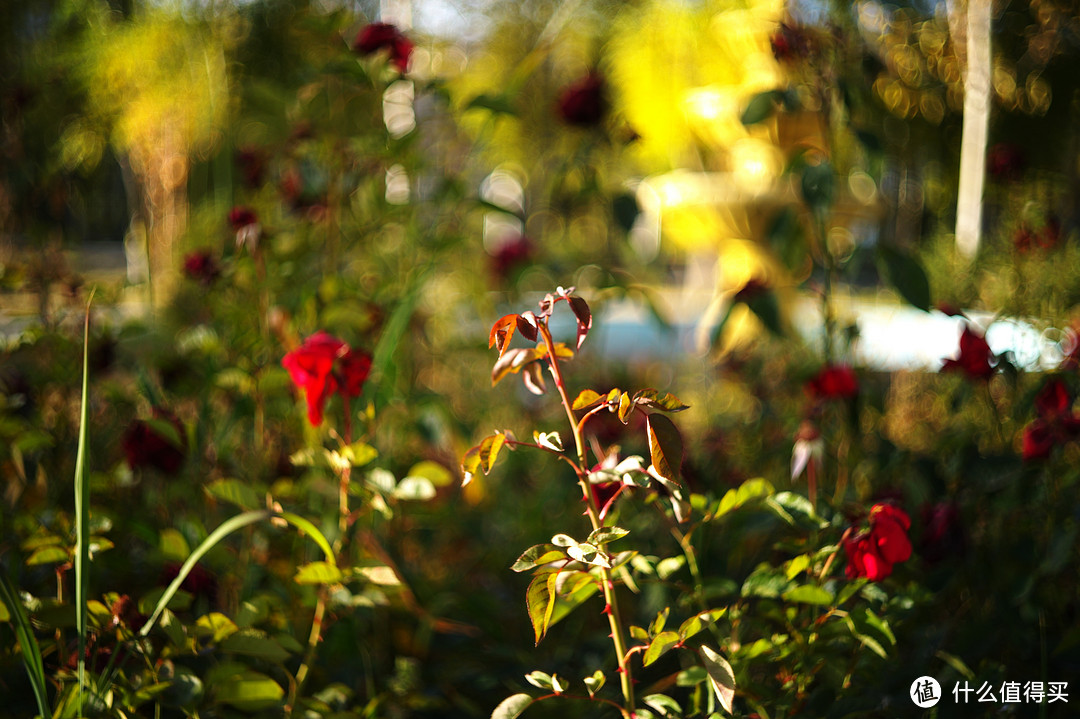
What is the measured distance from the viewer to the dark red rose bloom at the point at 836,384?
1.22 m

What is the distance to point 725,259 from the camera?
11.8 feet

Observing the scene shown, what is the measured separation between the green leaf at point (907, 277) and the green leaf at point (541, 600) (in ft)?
2.47

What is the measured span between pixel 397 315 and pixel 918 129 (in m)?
4.97

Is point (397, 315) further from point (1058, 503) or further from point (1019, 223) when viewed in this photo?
point (1019, 223)

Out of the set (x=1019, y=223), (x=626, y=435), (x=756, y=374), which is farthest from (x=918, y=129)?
(x=626, y=435)

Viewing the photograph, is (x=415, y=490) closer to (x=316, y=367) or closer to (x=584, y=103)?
(x=316, y=367)

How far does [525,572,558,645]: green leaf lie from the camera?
63 centimetres

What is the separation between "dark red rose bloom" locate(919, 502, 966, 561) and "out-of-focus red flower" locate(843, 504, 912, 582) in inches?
8.7

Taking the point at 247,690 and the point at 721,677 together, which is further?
the point at 247,690

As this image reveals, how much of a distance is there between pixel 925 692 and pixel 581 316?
0.64 m

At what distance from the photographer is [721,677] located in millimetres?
642

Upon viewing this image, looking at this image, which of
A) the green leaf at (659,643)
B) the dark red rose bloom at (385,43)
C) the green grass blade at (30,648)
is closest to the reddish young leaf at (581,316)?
the green leaf at (659,643)

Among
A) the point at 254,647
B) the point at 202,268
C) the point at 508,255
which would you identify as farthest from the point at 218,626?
the point at 508,255

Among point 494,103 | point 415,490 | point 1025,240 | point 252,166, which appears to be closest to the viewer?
point 415,490
